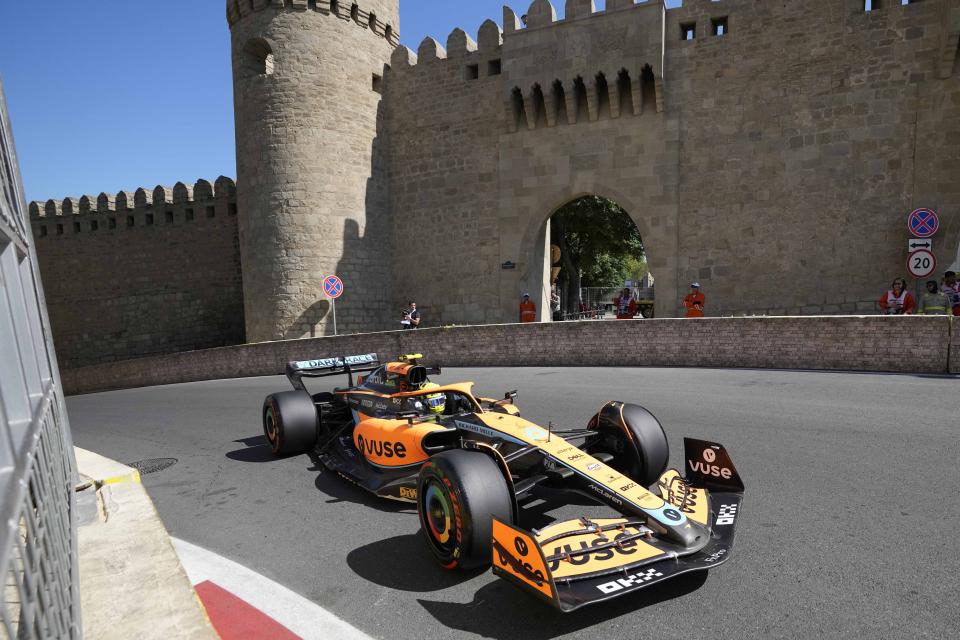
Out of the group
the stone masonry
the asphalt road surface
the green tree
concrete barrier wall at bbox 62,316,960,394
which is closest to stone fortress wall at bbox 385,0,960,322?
the stone masonry

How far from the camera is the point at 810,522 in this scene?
3742 mm

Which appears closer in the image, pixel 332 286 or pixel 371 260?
pixel 332 286

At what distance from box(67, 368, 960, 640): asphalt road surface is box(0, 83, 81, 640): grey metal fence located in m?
1.56

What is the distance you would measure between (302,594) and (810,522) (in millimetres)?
3145

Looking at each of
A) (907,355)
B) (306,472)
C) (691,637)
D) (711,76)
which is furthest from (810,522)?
(711,76)

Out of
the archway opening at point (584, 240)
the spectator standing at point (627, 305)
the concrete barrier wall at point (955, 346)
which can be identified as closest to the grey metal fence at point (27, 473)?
the concrete barrier wall at point (955, 346)

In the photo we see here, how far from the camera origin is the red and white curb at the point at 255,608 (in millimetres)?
2863

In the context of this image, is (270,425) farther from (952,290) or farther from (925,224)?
(925,224)

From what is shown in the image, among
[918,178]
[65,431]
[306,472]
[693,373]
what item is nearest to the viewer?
[65,431]

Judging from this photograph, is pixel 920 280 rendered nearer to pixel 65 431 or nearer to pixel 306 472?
pixel 306 472

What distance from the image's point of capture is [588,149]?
17766 millimetres

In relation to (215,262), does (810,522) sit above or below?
below

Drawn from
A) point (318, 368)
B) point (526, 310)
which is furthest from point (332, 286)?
point (318, 368)

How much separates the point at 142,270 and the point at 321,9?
14.1 m
